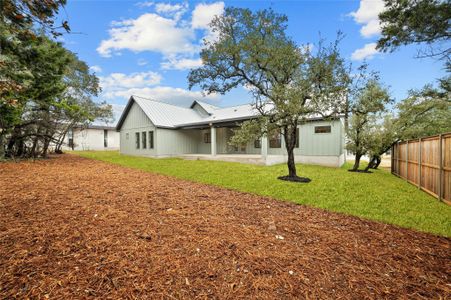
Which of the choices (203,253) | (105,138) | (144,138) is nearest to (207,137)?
(144,138)

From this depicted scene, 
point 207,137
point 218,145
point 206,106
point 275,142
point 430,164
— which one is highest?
point 206,106

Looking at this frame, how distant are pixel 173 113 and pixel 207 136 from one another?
4.13 metres

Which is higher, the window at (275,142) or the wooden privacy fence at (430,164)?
the window at (275,142)

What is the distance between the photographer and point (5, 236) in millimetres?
2832

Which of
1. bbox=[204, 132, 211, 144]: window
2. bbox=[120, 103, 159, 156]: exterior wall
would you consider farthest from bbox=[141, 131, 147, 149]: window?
bbox=[204, 132, 211, 144]: window

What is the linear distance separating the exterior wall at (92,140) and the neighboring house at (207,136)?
13366mm

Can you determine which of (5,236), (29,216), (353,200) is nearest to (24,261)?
(5,236)

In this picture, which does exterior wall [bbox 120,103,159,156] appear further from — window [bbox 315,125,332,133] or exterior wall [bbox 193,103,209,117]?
window [bbox 315,125,332,133]

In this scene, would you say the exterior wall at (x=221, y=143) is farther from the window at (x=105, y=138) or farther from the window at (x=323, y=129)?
the window at (x=105, y=138)

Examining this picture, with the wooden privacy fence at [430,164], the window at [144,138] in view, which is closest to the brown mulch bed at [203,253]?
the wooden privacy fence at [430,164]

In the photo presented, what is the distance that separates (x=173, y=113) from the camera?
20.4 m

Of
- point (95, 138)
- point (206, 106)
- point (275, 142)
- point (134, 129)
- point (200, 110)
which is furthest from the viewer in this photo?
point (95, 138)

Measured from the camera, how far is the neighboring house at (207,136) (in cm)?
1324

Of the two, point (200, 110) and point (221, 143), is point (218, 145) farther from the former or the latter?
point (200, 110)
